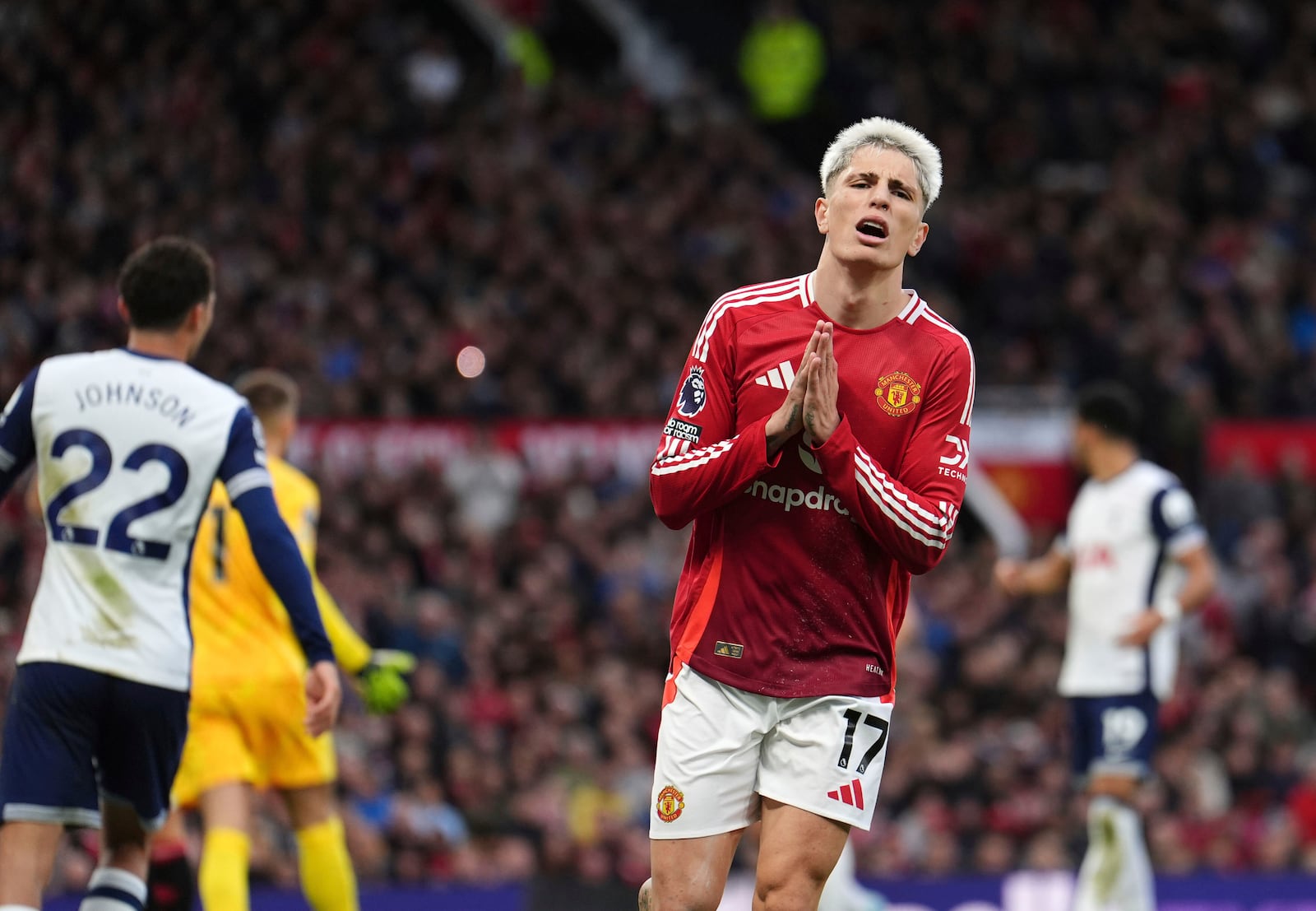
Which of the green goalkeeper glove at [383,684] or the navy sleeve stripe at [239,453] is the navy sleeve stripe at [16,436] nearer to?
the navy sleeve stripe at [239,453]

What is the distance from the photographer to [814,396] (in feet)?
15.9

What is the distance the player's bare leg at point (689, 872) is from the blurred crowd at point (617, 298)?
6103mm

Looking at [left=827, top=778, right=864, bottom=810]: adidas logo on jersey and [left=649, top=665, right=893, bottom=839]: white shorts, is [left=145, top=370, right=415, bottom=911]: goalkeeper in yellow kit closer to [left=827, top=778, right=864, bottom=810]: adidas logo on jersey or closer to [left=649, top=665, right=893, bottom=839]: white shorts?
[left=649, top=665, right=893, bottom=839]: white shorts

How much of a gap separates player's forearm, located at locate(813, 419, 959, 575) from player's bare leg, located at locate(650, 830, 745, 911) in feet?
3.04

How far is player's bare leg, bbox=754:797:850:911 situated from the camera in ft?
16.4

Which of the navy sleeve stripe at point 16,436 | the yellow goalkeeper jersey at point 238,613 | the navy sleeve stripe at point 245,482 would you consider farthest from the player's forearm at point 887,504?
the yellow goalkeeper jersey at point 238,613

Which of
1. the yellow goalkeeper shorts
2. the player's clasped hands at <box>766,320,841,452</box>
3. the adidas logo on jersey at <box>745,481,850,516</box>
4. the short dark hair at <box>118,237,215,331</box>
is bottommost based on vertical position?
the yellow goalkeeper shorts

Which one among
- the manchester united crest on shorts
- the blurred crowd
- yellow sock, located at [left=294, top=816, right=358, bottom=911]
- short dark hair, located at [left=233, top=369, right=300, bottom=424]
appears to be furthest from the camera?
the blurred crowd

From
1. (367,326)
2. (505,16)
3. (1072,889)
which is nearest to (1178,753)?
(1072,889)

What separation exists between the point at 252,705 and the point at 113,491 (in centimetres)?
193

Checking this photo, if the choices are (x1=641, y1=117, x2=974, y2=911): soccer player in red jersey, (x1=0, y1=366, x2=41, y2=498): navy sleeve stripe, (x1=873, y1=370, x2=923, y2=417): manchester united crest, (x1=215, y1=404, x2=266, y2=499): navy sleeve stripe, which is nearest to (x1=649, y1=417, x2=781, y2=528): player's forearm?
(x1=641, y1=117, x2=974, y2=911): soccer player in red jersey

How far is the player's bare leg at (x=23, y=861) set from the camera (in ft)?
18.1

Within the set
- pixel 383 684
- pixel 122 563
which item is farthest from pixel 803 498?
pixel 383 684

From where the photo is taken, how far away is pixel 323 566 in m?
14.8
